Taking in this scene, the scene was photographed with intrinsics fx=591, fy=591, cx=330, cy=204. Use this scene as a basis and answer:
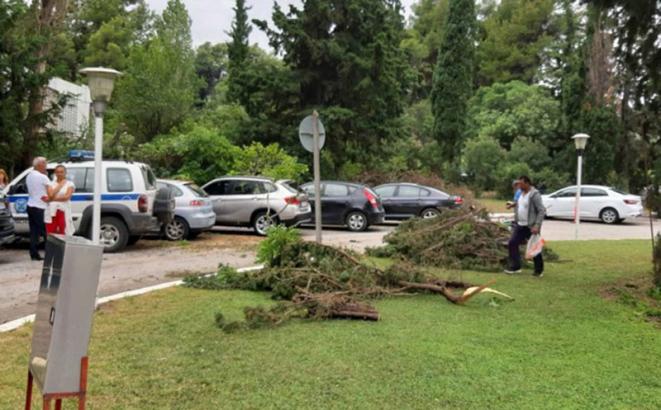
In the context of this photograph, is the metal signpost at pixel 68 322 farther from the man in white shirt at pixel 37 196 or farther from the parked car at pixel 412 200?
the parked car at pixel 412 200

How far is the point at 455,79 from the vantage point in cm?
3609

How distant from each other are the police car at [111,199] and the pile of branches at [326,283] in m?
3.92

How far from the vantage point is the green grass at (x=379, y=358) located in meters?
4.53

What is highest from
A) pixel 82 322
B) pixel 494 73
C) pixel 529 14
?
pixel 529 14

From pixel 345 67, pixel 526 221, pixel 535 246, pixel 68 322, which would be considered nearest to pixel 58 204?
pixel 68 322

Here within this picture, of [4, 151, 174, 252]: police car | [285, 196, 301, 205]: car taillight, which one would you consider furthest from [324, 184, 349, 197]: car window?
[4, 151, 174, 252]: police car

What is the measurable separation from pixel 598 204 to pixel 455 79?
14751mm

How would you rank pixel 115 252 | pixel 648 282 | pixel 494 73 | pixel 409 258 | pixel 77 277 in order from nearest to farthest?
pixel 77 277 < pixel 648 282 < pixel 409 258 < pixel 115 252 < pixel 494 73

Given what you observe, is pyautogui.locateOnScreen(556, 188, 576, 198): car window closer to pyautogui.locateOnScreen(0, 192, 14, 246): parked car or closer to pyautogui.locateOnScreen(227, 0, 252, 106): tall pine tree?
pyautogui.locateOnScreen(227, 0, 252, 106): tall pine tree

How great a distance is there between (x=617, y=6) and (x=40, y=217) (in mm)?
10260

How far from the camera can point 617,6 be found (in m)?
8.84

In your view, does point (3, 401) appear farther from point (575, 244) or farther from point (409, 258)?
point (575, 244)

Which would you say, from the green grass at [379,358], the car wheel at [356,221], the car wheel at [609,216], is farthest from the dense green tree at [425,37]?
the green grass at [379,358]

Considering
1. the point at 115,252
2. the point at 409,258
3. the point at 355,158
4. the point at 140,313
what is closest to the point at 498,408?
the point at 140,313
